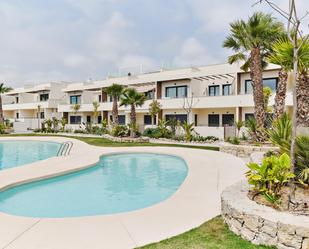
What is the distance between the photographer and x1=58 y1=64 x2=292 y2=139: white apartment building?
32938mm

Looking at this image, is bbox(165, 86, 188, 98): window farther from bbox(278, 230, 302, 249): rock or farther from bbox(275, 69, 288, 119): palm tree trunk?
bbox(278, 230, 302, 249): rock

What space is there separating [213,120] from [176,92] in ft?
24.2

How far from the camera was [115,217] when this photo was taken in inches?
308

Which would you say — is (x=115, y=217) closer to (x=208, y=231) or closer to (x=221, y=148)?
(x=208, y=231)

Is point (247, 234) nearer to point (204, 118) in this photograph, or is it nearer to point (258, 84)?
point (258, 84)

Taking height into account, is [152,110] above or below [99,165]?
above

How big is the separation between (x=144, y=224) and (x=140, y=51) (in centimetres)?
4405

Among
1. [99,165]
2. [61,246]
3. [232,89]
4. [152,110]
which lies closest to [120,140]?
[152,110]

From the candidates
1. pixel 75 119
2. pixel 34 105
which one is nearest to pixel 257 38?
pixel 75 119

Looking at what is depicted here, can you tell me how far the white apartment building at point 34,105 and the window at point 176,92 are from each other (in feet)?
91.3

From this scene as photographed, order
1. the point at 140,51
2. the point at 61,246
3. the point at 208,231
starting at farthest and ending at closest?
the point at 140,51
the point at 208,231
the point at 61,246

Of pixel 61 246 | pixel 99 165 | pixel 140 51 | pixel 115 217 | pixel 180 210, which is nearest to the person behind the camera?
pixel 61 246

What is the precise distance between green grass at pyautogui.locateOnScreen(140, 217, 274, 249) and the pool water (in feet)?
13.4

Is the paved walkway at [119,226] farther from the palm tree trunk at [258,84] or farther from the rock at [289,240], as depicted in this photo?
the palm tree trunk at [258,84]
